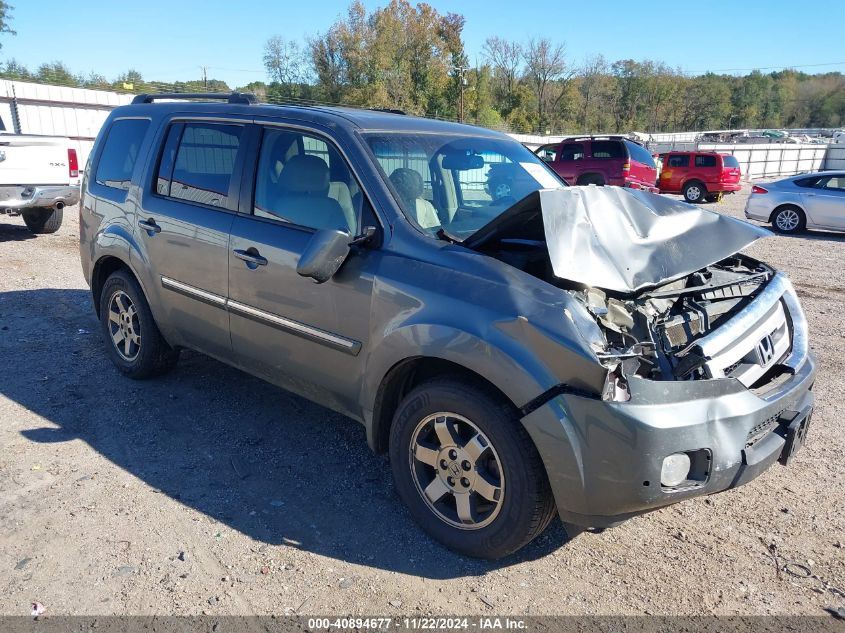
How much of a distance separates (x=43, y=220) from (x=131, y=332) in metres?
7.78

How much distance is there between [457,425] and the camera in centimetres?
293

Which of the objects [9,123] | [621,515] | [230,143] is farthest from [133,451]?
[9,123]

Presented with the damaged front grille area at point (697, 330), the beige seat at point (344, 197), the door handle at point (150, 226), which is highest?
the beige seat at point (344, 197)

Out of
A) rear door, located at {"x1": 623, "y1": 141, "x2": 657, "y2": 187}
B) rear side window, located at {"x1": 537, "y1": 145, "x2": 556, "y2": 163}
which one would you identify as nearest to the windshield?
rear door, located at {"x1": 623, "y1": 141, "x2": 657, "y2": 187}

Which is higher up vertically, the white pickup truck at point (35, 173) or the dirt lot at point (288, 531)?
the white pickup truck at point (35, 173)

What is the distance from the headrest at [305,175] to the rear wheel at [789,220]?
1416 centimetres

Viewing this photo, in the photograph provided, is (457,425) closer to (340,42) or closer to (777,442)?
(777,442)

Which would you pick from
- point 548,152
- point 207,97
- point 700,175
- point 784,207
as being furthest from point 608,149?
point 207,97

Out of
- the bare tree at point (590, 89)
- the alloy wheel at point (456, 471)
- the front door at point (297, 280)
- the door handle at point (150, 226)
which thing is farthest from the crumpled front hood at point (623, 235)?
the bare tree at point (590, 89)

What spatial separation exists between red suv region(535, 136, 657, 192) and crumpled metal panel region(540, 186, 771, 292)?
48.7ft

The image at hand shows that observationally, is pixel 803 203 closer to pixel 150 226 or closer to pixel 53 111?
pixel 150 226

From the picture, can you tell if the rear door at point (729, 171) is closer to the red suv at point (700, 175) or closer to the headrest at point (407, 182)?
the red suv at point (700, 175)

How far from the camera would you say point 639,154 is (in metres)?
18.8

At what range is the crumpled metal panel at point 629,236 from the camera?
2.91 metres
